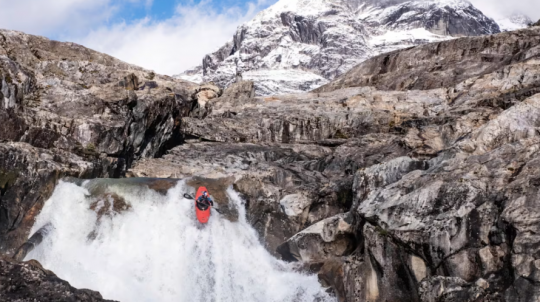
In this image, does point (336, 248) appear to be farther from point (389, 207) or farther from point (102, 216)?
point (102, 216)

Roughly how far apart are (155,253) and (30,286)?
1159cm

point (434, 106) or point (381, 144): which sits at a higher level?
point (434, 106)

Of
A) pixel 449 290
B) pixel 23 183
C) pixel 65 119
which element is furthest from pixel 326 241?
pixel 65 119

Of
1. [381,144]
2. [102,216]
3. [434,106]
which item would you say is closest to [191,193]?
[102,216]

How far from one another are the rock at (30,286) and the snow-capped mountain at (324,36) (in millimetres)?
127915

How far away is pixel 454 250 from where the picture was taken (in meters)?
19.9

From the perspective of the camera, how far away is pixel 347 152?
41219mm

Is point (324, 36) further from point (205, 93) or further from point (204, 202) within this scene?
point (204, 202)

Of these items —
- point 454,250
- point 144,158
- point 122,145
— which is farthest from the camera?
point 144,158

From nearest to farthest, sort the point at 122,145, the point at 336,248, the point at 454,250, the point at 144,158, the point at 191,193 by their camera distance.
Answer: the point at 454,250 → the point at 336,248 → the point at 191,193 → the point at 122,145 → the point at 144,158

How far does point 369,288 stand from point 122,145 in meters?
25.1

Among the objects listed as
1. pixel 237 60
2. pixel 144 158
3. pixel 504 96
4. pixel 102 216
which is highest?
pixel 237 60

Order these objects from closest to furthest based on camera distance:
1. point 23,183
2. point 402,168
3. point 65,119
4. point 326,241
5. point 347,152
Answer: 1. point 402,168
2. point 326,241
3. point 23,183
4. point 65,119
5. point 347,152

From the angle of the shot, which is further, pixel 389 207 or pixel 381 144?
pixel 381 144
